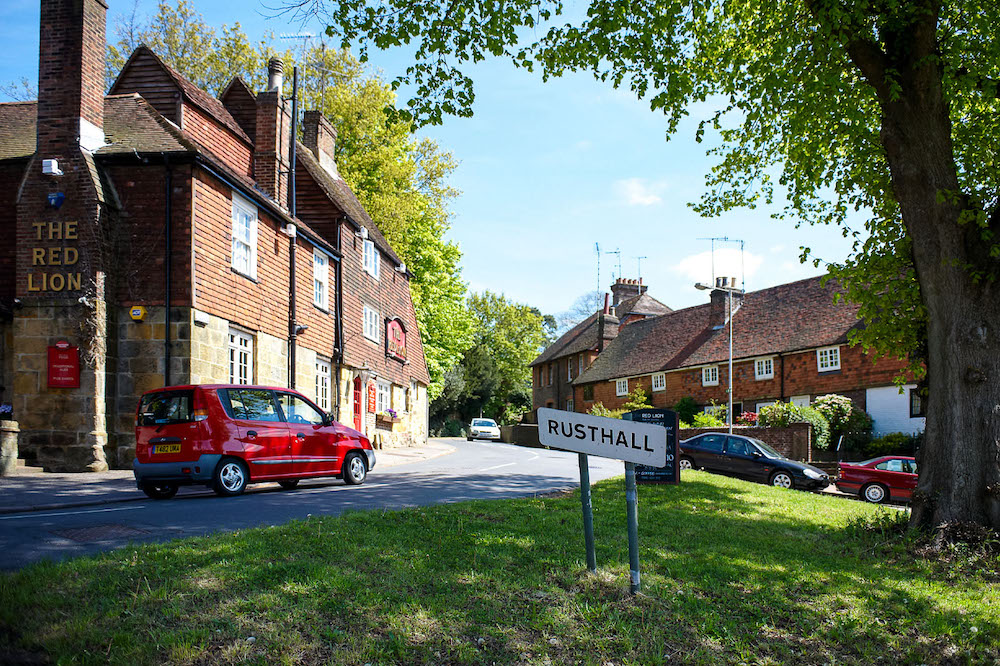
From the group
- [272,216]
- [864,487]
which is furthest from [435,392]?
[864,487]

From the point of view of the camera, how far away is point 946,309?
28.3ft

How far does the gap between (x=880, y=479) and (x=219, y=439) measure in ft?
56.4

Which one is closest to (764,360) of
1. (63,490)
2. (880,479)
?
(880,479)

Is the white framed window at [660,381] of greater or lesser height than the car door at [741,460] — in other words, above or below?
above

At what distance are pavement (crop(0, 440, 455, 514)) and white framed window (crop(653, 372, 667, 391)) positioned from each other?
3537 cm

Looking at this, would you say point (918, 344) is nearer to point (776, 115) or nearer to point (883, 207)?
point (883, 207)

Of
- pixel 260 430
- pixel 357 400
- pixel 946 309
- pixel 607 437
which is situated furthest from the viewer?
pixel 357 400

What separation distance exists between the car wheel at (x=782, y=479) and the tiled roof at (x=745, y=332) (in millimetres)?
13249

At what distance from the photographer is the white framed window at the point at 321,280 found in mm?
24344

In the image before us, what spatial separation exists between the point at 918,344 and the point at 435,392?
36058mm

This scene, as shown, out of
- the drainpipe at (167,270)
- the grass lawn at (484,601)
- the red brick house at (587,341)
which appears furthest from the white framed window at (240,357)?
the red brick house at (587,341)

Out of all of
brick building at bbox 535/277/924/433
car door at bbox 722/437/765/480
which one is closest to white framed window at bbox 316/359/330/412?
car door at bbox 722/437/765/480

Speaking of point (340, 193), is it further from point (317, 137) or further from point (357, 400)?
point (357, 400)

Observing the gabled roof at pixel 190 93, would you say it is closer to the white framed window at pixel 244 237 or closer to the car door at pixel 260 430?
the white framed window at pixel 244 237
